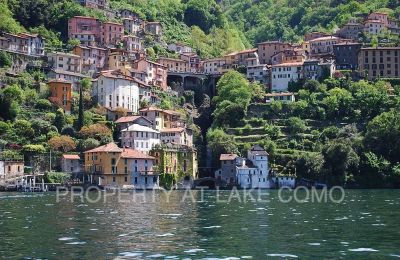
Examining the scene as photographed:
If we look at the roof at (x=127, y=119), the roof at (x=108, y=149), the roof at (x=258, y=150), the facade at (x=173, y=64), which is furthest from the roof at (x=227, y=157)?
the facade at (x=173, y=64)

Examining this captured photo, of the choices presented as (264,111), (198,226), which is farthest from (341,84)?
(198,226)

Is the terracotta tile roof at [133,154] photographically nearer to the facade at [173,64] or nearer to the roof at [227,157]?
the roof at [227,157]

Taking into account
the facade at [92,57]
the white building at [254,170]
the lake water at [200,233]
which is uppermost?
the facade at [92,57]

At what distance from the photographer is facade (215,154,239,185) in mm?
110562

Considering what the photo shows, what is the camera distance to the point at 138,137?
111m

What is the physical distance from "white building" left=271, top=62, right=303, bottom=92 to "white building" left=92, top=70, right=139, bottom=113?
97.1 ft

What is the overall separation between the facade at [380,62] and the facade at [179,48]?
43.4m

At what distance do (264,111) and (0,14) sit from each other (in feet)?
179

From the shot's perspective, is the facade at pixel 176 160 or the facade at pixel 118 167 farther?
the facade at pixel 176 160

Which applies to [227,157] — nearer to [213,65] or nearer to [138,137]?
[138,137]

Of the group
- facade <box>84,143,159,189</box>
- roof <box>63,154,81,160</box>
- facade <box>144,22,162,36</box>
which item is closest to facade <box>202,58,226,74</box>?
facade <box>144,22,162,36</box>

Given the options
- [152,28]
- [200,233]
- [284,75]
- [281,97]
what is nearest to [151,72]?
[284,75]

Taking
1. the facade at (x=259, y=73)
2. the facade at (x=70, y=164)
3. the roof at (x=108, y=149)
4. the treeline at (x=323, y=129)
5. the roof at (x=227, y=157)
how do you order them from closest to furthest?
1. the facade at (x=70, y=164)
2. the roof at (x=108, y=149)
3. the treeline at (x=323, y=129)
4. the roof at (x=227, y=157)
5. the facade at (x=259, y=73)

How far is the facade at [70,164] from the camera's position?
10106cm
